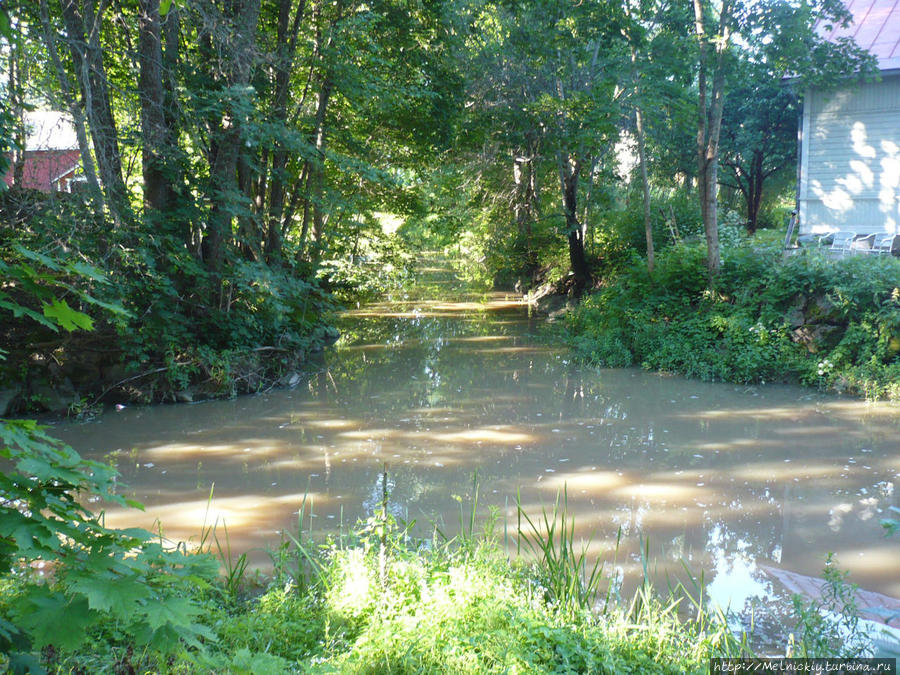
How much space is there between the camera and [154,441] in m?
8.98

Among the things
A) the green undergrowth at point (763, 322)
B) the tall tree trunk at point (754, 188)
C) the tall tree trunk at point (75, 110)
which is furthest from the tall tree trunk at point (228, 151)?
the tall tree trunk at point (754, 188)

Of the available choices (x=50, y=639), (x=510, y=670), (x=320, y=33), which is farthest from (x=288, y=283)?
(x=50, y=639)

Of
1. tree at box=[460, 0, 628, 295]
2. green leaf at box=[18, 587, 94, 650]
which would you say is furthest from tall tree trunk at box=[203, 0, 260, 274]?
green leaf at box=[18, 587, 94, 650]

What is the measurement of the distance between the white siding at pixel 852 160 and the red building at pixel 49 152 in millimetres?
15618

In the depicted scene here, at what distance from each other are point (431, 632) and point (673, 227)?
50.6 ft

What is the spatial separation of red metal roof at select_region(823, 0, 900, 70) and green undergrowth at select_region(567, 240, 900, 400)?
5.96 metres

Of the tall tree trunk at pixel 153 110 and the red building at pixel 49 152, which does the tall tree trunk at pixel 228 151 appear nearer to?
the tall tree trunk at pixel 153 110

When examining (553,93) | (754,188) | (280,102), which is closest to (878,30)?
(553,93)

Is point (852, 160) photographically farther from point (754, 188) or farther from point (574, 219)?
point (754, 188)

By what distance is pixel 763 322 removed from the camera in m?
12.3

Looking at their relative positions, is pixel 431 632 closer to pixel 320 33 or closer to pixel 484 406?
pixel 484 406

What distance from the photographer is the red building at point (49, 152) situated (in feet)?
27.1

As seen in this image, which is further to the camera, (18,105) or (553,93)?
(553,93)

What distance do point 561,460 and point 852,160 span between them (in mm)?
13579
